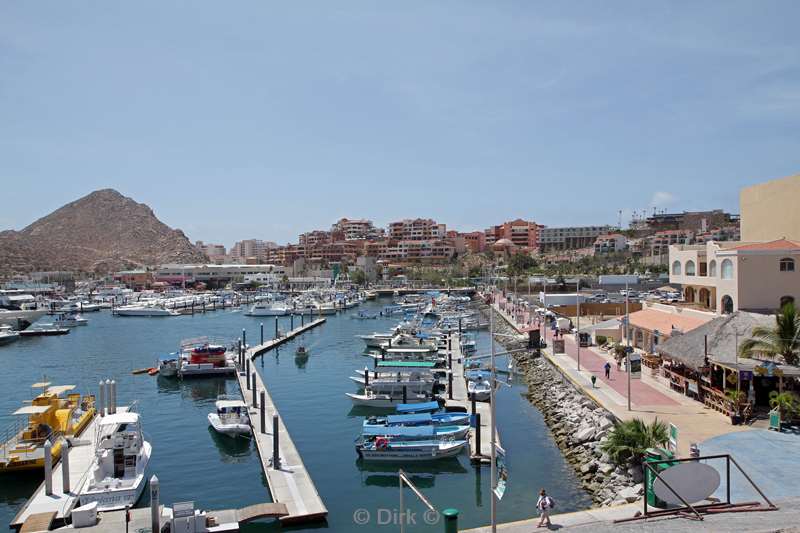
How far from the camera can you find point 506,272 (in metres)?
136

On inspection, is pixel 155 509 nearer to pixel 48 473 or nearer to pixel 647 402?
pixel 48 473

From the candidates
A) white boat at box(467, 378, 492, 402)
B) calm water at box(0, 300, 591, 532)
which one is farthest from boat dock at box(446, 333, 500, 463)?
calm water at box(0, 300, 591, 532)

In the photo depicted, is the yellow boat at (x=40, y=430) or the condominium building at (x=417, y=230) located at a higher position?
the condominium building at (x=417, y=230)

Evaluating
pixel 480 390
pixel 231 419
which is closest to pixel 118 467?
pixel 231 419

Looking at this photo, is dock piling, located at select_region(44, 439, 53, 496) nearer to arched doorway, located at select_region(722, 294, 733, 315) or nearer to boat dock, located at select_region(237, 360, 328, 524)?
boat dock, located at select_region(237, 360, 328, 524)

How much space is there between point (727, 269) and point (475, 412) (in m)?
17.3

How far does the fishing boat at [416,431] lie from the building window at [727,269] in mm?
18009

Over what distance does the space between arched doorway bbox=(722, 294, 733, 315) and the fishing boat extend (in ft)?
57.6

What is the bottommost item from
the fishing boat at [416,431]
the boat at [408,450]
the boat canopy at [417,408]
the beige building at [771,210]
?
the boat at [408,450]

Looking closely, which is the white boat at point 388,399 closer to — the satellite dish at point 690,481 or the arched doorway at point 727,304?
the arched doorway at point 727,304

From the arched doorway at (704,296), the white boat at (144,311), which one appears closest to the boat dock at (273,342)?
the arched doorway at (704,296)

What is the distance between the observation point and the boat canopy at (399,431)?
28.2m

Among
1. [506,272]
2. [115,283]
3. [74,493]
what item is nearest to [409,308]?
[506,272]

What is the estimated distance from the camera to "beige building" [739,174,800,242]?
38.9 metres
